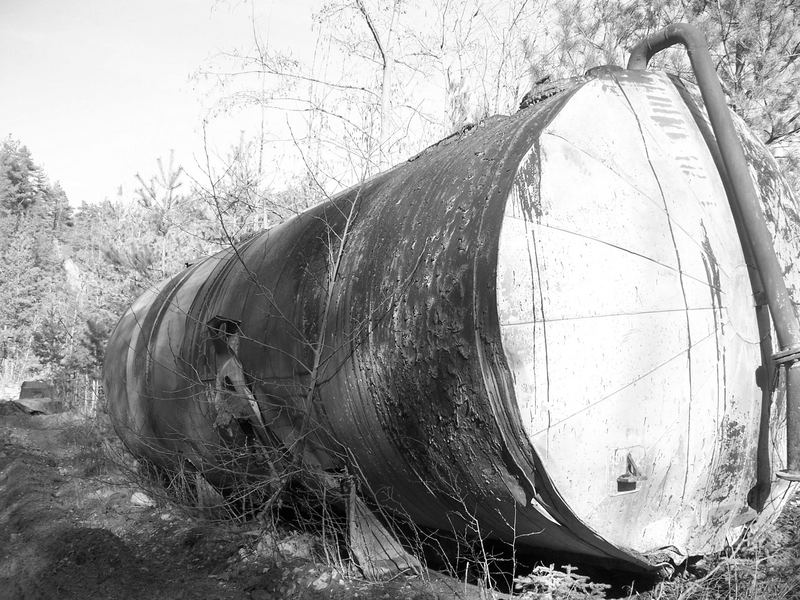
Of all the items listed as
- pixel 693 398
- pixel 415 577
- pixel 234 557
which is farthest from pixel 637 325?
pixel 234 557

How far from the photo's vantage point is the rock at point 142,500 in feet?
17.9

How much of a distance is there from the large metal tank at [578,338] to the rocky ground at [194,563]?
0.19m

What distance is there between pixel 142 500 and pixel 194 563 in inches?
76.4

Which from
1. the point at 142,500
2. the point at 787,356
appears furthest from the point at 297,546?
the point at 787,356

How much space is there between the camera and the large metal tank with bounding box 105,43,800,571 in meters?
2.14

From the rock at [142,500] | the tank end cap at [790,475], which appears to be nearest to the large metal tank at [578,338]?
the tank end cap at [790,475]

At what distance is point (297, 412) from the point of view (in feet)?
10.8

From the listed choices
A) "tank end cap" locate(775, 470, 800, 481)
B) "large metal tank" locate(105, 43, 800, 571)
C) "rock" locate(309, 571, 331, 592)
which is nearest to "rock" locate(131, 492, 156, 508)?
"rock" locate(309, 571, 331, 592)

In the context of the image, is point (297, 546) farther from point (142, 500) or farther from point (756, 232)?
point (756, 232)

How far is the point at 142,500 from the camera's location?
552 centimetres

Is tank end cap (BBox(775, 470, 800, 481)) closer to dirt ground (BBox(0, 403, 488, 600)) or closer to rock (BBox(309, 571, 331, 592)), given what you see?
dirt ground (BBox(0, 403, 488, 600))

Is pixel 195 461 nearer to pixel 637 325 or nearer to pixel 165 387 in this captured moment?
pixel 165 387

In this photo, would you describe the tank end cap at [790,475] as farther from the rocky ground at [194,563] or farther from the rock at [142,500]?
the rock at [142,500]

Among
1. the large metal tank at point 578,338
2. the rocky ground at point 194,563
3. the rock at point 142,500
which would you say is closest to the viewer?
the large metal tank at point 578,338
